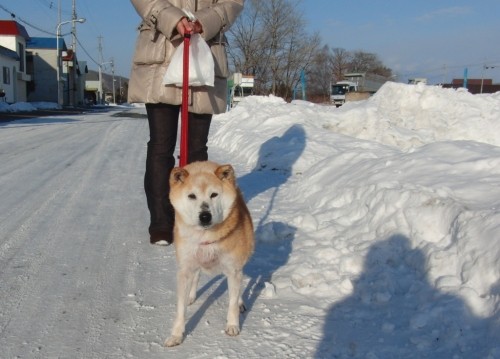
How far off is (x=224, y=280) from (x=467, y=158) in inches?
95.9

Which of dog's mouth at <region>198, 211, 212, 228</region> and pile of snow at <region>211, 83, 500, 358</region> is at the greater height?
dog's mouth at <region>198, 211, 212, 228</region>

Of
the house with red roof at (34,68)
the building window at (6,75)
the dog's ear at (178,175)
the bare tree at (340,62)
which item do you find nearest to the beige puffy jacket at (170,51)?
the dog's ear at (178,175)

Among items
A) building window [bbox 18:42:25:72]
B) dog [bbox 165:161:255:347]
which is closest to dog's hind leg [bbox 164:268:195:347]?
dog [bbox 165:161:255:347]

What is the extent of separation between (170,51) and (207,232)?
5.90 ft

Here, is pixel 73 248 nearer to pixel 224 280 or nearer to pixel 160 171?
pixel 160 171

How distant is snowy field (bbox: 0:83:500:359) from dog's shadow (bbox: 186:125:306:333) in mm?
15

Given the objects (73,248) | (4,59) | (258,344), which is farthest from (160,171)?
(4,59)

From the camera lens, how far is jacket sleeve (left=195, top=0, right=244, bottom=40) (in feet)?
11.1

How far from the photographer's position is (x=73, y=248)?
352 cm

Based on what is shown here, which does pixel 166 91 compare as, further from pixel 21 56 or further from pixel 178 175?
pixel 21 56

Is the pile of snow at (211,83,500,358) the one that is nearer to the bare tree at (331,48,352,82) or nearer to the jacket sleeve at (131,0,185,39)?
the jacket sleeve at (131,0,185,39)

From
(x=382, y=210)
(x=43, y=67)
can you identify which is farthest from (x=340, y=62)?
(x=382, y=210)

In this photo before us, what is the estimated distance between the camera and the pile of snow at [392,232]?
7.85 feet

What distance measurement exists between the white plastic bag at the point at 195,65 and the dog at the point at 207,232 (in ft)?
3.90
